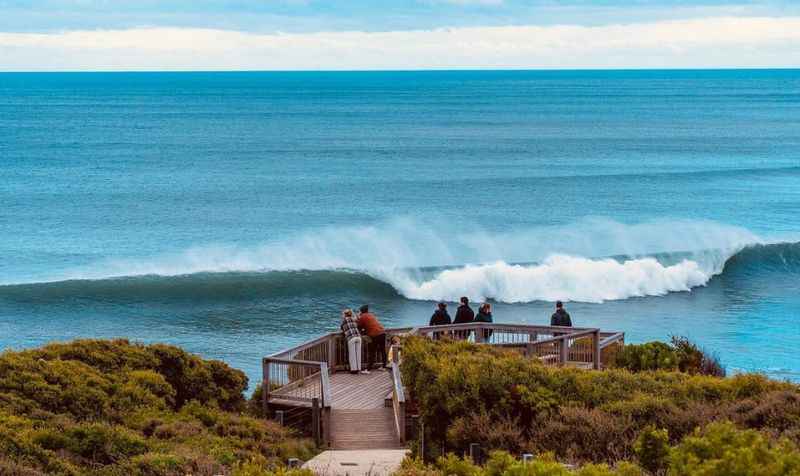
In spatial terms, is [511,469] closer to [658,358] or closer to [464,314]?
[658,358]

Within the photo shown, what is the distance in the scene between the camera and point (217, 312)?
38.1m

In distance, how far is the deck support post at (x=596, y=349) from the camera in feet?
66.5

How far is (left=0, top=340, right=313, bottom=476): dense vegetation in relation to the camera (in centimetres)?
1338

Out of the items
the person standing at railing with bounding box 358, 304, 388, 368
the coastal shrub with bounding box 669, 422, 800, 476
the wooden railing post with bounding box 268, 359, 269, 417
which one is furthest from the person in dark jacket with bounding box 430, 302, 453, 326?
the coastal shrub with bounding box 669, 422, 800, 476

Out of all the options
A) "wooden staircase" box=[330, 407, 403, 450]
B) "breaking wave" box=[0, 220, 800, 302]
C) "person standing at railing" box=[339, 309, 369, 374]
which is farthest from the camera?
"breaking wave" box=[0, 220, 800, 302]

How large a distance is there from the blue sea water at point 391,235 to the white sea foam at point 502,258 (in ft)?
0.41

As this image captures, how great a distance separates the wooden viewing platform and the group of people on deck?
15cm

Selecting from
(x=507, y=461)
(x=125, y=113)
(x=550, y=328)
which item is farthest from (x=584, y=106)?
(x=507, y=461)

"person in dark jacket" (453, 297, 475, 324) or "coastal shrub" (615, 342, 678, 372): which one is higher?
"person in dark jacket" (453, 297, 475, 324)

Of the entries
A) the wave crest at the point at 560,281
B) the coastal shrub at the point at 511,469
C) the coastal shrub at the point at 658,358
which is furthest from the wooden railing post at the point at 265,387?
the wave crest at the point at 560,281

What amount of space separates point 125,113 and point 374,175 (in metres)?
97.9

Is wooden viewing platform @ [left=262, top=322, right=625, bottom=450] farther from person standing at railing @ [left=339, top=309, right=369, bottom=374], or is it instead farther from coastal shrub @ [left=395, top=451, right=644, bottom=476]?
coastal shrub @ [left=395, top=451, right=644, bottom=476]

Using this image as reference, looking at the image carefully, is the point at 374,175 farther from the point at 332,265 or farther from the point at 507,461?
the point at 507,461

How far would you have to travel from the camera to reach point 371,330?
21.2m
